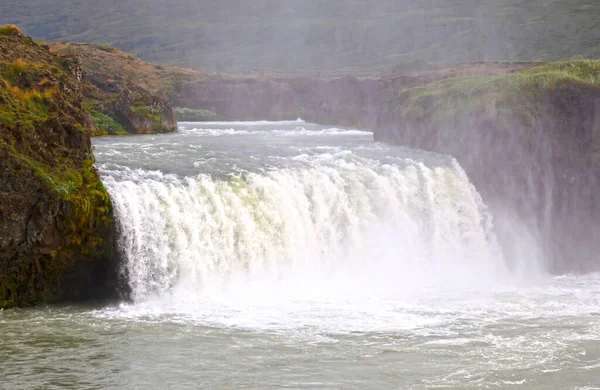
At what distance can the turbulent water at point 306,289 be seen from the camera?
55.9 ft

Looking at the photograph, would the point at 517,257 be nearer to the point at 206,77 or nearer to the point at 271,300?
the point at 271,300

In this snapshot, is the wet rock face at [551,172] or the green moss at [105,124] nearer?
the wet rock face at [551,172]

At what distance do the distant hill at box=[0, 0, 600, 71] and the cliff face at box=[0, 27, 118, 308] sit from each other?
7560 cm

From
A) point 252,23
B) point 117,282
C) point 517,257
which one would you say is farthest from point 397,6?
point 117,282

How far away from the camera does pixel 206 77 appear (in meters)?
74.5

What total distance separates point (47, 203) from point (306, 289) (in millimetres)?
7879

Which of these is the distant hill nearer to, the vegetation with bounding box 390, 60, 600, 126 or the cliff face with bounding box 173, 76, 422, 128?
the cliff face with bounding box 173, 76, 422, 128

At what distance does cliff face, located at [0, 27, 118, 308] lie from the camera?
A: 20781 millimetres

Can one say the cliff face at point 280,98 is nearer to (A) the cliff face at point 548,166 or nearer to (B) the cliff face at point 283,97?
(B) the cliff face at point 283,97

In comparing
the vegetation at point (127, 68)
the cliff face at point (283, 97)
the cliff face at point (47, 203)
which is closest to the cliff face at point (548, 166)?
the cliff face at point (47, 203)

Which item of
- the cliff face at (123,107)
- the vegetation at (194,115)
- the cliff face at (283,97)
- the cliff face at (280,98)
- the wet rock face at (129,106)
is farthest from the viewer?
the cliff face at (280,98)

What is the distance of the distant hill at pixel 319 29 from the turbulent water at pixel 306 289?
214 feet

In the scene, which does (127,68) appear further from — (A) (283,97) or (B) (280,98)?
(A) (283,97)

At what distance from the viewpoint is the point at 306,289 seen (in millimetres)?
25031
